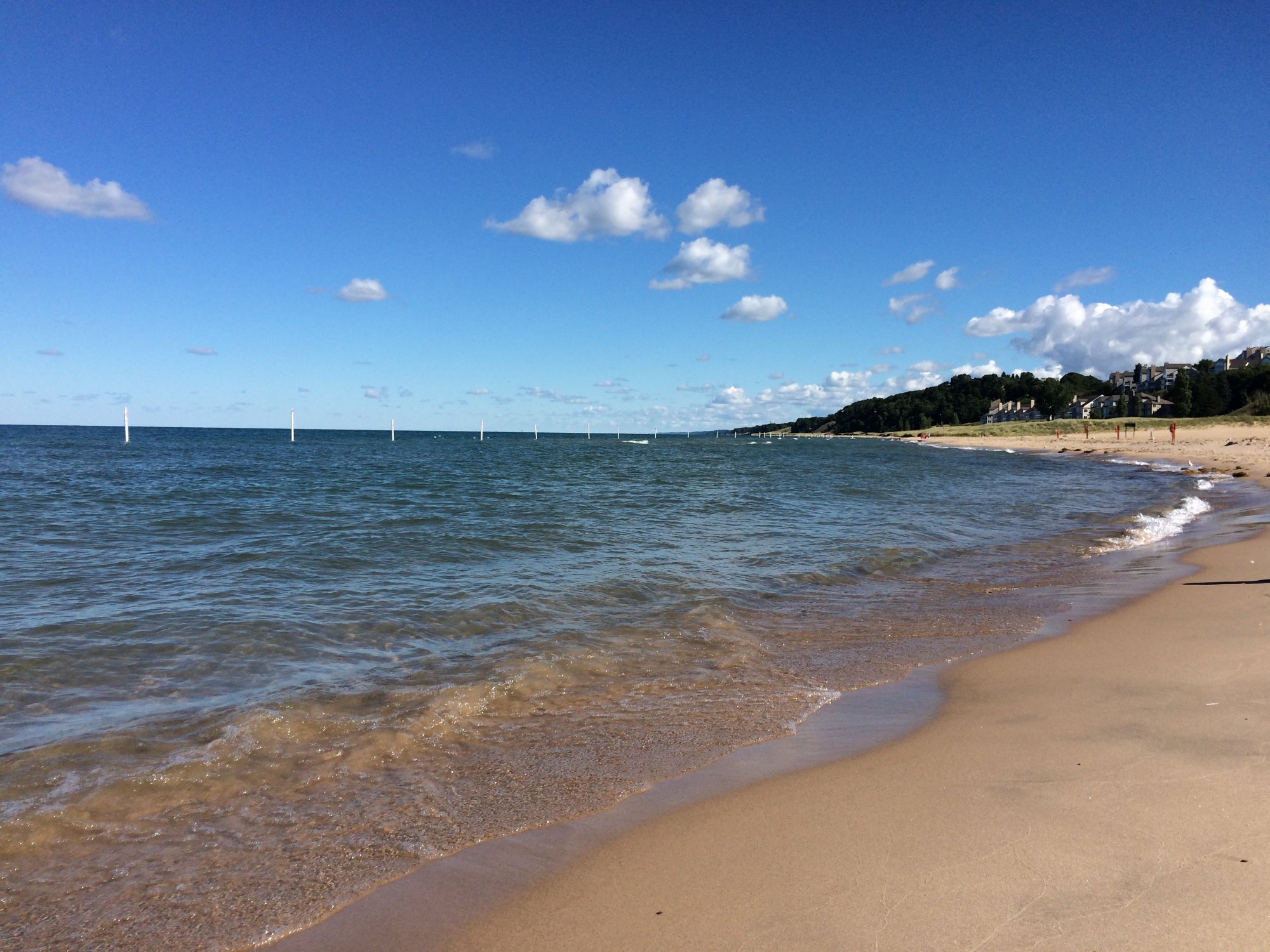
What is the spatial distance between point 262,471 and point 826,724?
34.7 metres

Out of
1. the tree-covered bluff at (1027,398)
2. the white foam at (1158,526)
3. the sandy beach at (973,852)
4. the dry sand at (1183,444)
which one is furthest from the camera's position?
the tree-covered bluff at (1027,398)

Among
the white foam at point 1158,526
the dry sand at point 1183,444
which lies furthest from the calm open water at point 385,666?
the dry sand at point 1183,444

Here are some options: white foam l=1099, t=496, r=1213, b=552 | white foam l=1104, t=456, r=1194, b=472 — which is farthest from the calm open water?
white foam l=1104, t=456, r=1194, b=472

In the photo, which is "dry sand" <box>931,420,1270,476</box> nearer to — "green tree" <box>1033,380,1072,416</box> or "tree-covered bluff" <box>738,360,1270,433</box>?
"tree-covered bluff" <box>738,360,1270,433</box>

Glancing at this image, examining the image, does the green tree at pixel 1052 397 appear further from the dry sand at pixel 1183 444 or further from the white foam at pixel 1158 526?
the white foam at pixel 1158 526

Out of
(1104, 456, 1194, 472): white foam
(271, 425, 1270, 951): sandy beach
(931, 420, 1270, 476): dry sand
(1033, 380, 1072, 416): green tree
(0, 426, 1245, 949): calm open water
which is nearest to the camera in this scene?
(271, 425, 1270, 951): sandy beach

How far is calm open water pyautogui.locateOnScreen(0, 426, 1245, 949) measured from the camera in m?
3.20

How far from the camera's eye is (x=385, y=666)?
236 inches

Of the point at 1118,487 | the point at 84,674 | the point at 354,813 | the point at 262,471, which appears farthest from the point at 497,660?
the point at 262,471

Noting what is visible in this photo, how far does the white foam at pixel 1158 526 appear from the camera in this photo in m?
12.2

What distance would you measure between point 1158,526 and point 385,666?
1494cm

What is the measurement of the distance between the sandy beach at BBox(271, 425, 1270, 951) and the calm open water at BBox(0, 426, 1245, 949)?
0.69m

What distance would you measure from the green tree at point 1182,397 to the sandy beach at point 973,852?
9950cm

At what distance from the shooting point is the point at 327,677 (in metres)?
5.67
